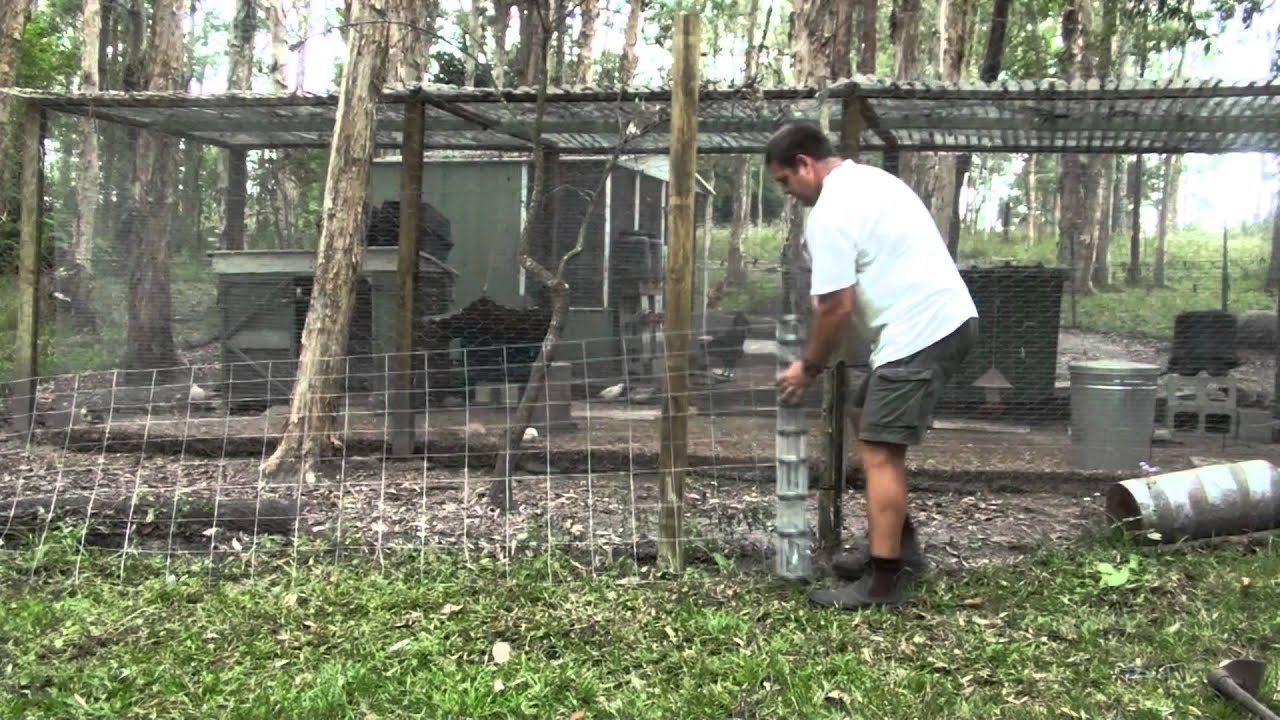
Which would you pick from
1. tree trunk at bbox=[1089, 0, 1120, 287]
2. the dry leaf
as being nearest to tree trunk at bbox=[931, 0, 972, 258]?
tree trunk at bbox=[1089, 0, 1120, 287]

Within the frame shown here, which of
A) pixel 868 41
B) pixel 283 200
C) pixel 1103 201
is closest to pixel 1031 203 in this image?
pixel 1103 201

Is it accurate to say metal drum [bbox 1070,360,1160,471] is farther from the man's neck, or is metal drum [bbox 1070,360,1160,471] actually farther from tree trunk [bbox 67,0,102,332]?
tree trunk [bbox 67,0,102,332]

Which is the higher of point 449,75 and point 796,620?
point 449,75

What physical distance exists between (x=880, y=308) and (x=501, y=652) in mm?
1860

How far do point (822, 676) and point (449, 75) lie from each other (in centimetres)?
1978

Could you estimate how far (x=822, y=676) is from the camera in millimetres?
3416

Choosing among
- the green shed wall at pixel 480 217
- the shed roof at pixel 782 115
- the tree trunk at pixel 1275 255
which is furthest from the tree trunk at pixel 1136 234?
the green shed wall at pixel 480 217

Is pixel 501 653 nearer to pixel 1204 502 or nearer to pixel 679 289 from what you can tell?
pixel 679 289

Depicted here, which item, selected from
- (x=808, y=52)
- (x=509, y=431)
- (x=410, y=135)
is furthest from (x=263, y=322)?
(x=808, y=52)

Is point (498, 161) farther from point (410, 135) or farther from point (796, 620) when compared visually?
point (796, 620)

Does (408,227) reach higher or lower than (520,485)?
higher

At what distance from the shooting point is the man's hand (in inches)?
155

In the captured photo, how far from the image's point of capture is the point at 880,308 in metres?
3.94

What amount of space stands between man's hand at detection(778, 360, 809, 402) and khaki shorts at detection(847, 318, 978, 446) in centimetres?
26
